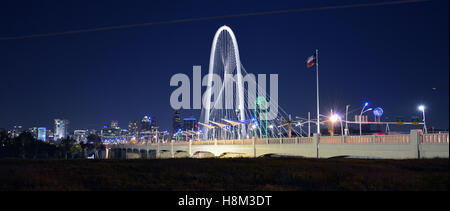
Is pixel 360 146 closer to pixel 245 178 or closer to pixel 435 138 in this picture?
pixel 435 138

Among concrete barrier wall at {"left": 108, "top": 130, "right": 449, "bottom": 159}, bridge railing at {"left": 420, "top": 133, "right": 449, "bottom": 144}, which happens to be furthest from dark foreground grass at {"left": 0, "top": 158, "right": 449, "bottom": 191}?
concrete barrier wall at {"left": 108, "top": 130, "right": 449, "bottom": 159}

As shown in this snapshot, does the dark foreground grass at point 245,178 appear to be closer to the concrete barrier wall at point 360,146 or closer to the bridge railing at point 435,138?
the bridge railing at point 435,138

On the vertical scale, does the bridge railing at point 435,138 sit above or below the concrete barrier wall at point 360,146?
above

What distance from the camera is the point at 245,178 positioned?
2030 centimetres

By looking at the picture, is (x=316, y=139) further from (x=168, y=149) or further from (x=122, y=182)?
(x=168, y=149)

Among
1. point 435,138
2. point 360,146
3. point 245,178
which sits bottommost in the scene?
→ point 245,178

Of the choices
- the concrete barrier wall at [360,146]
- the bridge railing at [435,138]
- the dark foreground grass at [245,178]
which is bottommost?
the dark foreground grass at [245,178]

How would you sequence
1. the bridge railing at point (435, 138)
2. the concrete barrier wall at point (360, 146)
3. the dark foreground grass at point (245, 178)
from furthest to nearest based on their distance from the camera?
the concrete barrier wall at point (360, 146), the bridge railing at point (435, 138), the dark foreground grass at point (245, 178)

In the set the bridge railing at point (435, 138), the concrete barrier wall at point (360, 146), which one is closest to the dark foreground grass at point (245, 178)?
the bridge railing at point (435, 138)

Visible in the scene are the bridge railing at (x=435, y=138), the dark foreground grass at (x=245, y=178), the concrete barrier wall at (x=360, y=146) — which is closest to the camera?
the dark foreground grass at (x=245, y=178)

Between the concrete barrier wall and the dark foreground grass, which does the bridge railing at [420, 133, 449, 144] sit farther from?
the dark foreground grass

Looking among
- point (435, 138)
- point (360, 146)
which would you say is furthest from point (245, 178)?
point (360, 146)

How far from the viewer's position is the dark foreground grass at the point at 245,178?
709 inches
